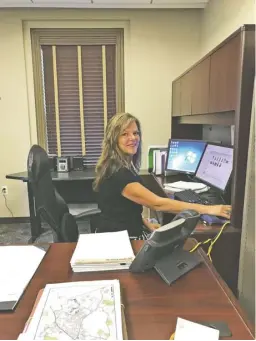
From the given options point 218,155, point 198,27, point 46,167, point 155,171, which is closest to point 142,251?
point 46,167

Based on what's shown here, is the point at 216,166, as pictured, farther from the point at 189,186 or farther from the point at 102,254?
the point at 102,254

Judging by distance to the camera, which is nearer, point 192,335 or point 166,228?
point 192,335

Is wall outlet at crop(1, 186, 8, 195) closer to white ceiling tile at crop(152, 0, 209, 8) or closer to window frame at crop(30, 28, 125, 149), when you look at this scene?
window frame at crop(30, 28, 125, 149)

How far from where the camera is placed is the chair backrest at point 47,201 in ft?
5.05

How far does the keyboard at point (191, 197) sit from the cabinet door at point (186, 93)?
0.93 metres

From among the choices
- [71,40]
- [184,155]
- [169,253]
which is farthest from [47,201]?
[71,40]

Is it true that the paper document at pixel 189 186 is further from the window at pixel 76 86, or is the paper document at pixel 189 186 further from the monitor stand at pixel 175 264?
the window at pixel 76 86

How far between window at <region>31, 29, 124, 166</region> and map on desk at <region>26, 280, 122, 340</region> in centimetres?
305

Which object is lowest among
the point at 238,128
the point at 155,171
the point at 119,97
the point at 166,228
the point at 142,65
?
the point at 155,171

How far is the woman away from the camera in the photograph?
1581 mm

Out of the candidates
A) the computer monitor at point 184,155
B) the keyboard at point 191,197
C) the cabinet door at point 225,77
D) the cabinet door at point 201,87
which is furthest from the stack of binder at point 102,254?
the computer monitor at point 184,155

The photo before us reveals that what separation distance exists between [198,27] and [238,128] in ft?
8.41

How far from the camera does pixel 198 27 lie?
3453mm

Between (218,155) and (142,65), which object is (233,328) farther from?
(142,65)
